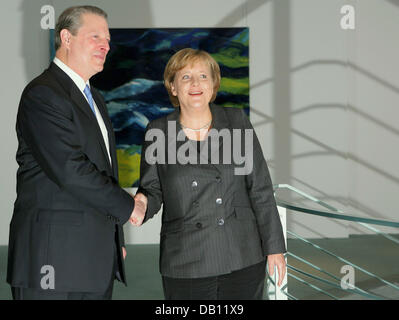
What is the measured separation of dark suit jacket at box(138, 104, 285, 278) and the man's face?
349 mm

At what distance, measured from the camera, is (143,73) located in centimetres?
636

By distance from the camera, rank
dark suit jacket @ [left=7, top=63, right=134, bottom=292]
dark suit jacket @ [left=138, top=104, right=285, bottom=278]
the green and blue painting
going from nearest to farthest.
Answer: dark suit jacket @ [left=7, top=63, right=134, bottom=292]
dark suit jacket @ [left=138, top=104, right=285, bottom=278]
the green and blue painting

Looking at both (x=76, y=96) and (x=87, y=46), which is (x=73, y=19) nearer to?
(x=87, y=46)

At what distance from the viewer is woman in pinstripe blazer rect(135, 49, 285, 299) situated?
2.14 m

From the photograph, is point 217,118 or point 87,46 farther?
point 217,118

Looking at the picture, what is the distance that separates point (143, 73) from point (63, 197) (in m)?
4.44

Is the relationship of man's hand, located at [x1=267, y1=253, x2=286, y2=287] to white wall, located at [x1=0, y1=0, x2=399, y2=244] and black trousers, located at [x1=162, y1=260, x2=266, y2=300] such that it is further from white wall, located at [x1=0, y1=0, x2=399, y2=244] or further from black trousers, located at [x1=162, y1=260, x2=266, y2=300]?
white wall, located at [x1=0, y1=0, x2=399, y2=244]

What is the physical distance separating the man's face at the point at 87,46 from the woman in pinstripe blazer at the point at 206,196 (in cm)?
28

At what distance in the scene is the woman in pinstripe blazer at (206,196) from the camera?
2.14 meters
